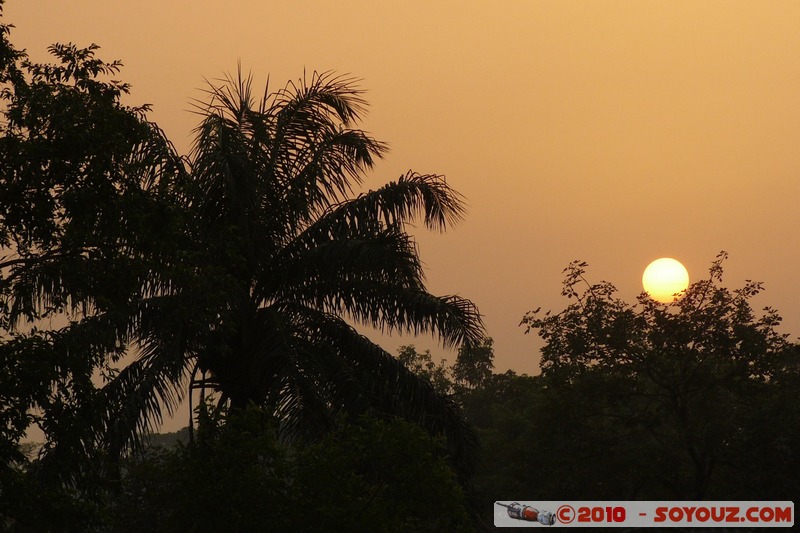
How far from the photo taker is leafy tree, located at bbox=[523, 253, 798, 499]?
101ft

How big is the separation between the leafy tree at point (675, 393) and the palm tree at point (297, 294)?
45.0 feet

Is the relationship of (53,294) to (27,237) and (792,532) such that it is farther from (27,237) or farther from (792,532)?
(792,532)

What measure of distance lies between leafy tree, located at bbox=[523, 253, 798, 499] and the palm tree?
45.0 ft

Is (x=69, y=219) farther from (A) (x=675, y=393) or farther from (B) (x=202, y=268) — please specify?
(A) (x=675, y=393)

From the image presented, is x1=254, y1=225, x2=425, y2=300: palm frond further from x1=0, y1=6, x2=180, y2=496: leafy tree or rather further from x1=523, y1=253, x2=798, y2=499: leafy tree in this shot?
x1=523, y1=253, x2=798, y2=499: leafy tree

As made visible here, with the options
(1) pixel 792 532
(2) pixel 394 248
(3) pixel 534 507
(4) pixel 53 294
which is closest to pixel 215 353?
(2) pixel 394 248

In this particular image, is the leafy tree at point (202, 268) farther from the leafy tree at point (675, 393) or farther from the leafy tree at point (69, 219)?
the leafy tree at point (675, 393)

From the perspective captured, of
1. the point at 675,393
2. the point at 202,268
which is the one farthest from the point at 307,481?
the point at 675,393

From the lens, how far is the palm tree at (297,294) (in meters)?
17.0

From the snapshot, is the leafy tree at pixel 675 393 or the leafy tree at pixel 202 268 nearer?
the leafy tree at pixel 202 268

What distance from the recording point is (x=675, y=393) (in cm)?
3181

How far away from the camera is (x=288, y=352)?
17.2 meters

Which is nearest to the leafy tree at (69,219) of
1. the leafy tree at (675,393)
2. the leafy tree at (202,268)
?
the leafy tree at (202,268)

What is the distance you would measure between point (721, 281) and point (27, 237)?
23937 millimetres
